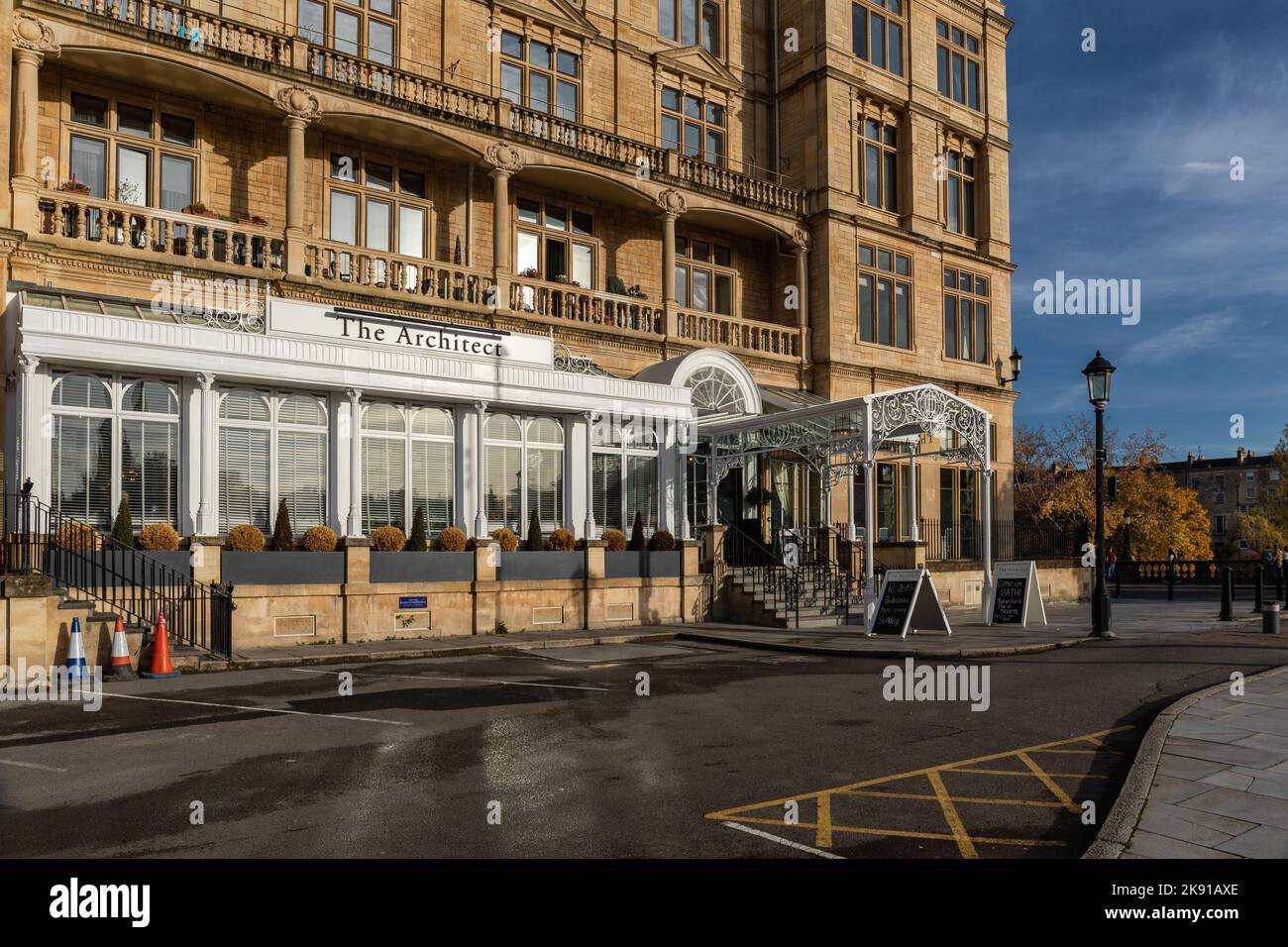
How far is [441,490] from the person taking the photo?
1998 centimetres

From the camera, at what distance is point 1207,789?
687cm

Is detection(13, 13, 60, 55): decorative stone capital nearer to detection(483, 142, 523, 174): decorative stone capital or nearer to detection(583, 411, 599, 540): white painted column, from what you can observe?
detection(483, 142, 523, 174): decorative stone capital

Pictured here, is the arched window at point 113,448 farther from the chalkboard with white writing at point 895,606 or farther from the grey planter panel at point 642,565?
the chalkboard with white writing at point 895,606

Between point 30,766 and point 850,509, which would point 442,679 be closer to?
point 30,766

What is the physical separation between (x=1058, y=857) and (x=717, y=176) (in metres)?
25.7

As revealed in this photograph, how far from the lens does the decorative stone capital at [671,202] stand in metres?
26.8

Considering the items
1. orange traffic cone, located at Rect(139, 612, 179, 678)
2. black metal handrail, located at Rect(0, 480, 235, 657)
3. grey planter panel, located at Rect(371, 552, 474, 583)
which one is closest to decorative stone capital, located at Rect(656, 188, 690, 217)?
grey planter panel, located at Rect(371, 552, 474, 583)

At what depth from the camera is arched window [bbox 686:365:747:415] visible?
24.1m

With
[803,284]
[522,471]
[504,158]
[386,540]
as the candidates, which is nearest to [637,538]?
[522,471]

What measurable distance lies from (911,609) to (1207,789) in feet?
37.3

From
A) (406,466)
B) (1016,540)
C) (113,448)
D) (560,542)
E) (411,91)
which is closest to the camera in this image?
(113,448)

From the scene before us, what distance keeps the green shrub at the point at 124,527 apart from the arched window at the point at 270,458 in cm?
182

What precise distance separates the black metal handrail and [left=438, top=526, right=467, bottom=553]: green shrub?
15.2 ft
